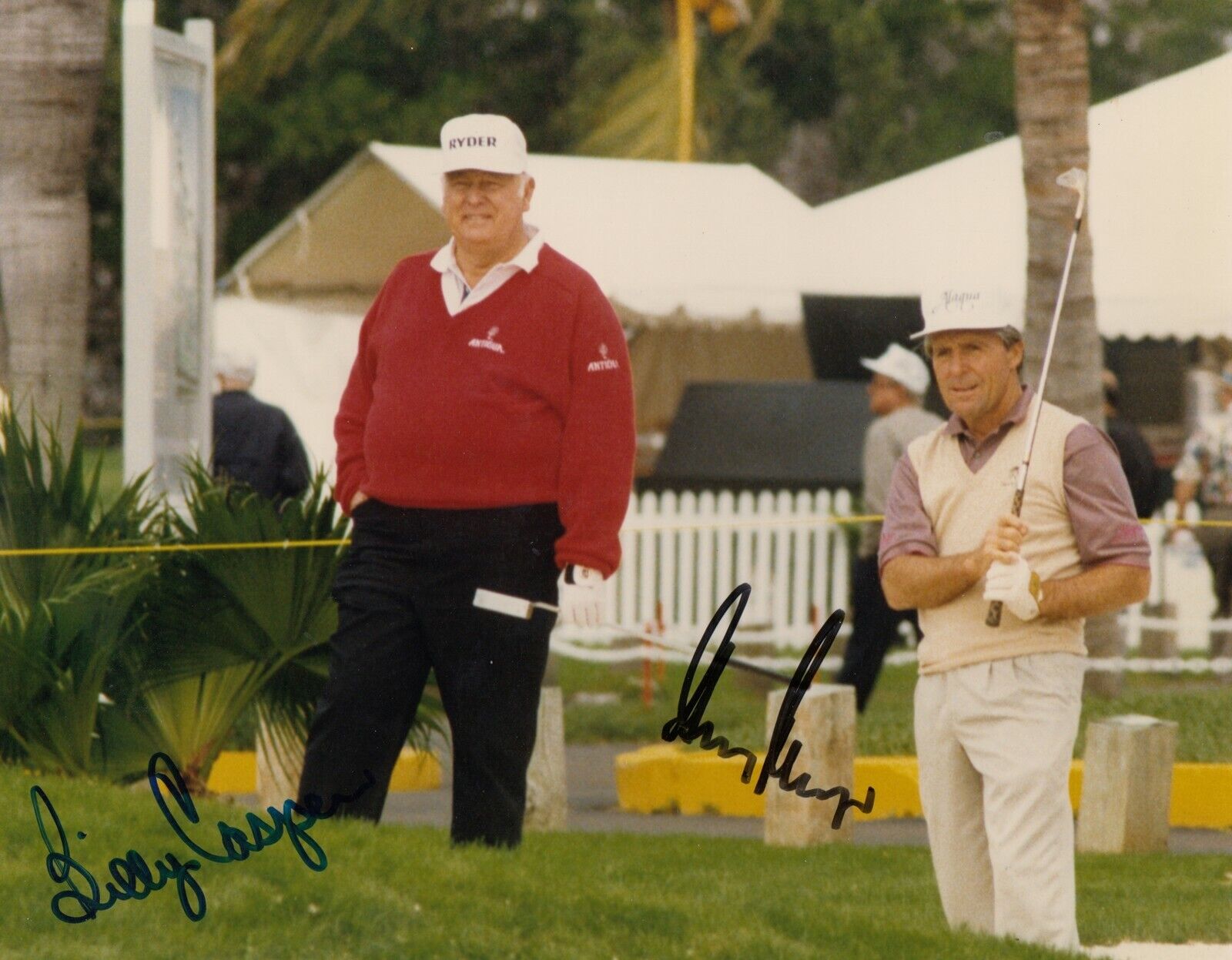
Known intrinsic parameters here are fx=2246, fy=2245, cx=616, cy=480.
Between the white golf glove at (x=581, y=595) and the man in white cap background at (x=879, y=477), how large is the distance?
5.22 metres

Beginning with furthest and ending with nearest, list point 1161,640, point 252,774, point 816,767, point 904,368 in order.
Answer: point 1161,640 → point 904,368 → point 252,774 → point 816,767

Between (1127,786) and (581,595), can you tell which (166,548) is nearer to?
(581,595)

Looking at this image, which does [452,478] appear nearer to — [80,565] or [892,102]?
[80,565]

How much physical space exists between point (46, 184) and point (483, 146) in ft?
10.6

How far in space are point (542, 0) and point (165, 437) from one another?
28865 mm

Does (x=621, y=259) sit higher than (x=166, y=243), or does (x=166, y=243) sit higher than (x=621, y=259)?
(x=621, y=259)

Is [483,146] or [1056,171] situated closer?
[483,146]

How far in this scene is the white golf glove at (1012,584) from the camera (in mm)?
4367

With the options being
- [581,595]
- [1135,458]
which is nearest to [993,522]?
[581,595]

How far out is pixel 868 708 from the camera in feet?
34.9

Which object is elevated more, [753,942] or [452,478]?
[452,478]

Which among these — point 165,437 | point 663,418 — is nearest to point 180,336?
point 165,437

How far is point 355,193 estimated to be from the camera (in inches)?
733

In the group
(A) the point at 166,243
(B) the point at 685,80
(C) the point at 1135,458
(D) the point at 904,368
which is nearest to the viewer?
(A) the point at 166,243
